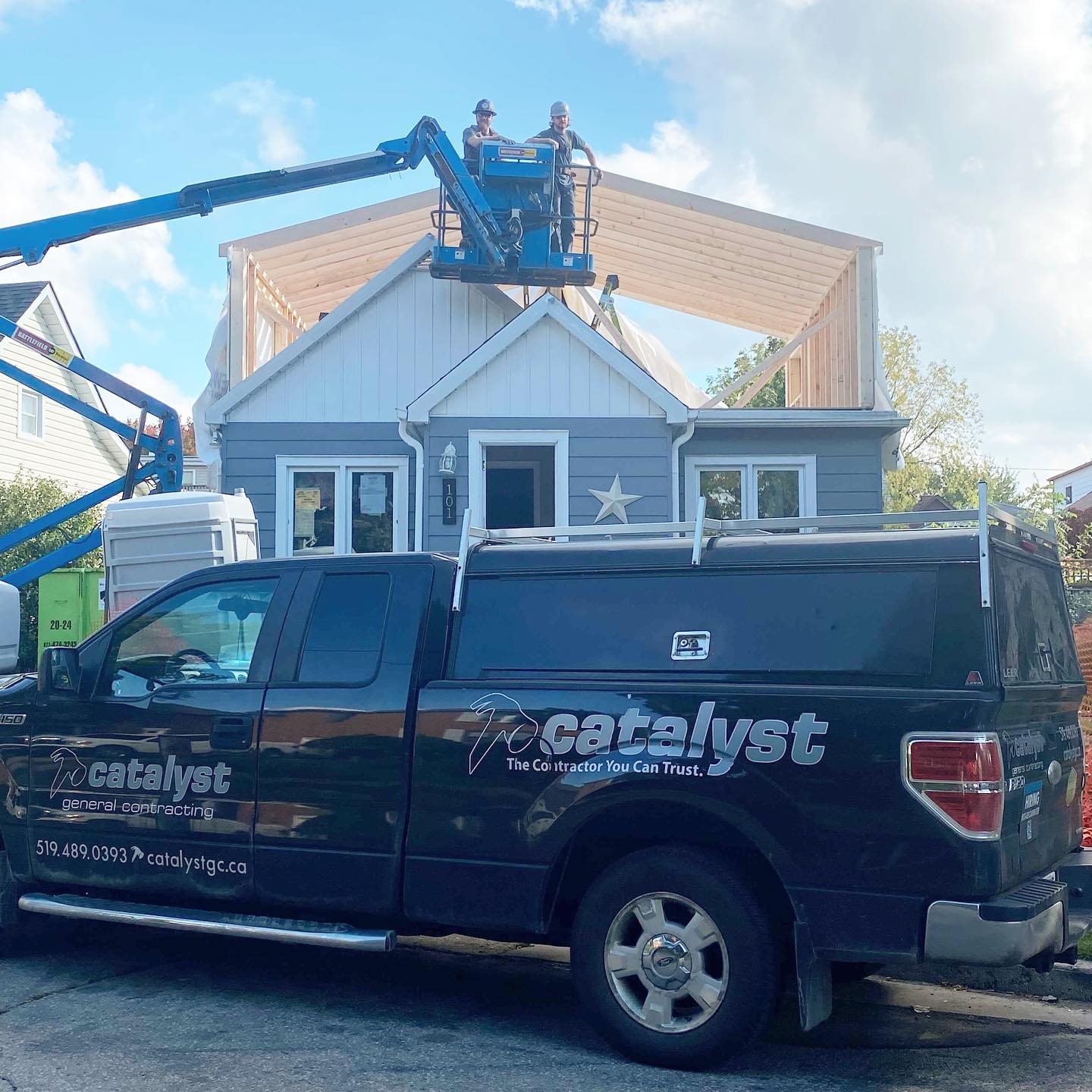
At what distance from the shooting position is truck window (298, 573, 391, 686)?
5203mm

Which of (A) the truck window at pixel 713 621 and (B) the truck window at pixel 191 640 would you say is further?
(B) the truck window at pixel 191 640

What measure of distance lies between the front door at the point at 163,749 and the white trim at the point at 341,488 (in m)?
7.53

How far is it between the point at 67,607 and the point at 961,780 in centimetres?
1316

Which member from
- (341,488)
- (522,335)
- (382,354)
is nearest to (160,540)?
(341,488)

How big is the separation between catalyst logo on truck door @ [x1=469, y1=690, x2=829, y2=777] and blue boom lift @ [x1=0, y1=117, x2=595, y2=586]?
8482mm

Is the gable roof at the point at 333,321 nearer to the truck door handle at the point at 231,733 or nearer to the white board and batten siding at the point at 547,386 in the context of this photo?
the white board and batten siding at the point at 547,386

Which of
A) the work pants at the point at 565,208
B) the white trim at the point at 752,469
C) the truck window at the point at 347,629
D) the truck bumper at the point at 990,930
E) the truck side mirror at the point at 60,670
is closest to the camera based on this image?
the truck bumper at the point at 990,930

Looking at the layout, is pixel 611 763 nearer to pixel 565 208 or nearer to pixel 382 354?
pixel 382 354

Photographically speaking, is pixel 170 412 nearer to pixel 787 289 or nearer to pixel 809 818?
pixel 787 289

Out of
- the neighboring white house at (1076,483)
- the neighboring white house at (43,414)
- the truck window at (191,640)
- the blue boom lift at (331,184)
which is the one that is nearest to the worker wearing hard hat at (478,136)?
the blue boom lift at (331,184)

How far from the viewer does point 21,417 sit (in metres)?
26.3

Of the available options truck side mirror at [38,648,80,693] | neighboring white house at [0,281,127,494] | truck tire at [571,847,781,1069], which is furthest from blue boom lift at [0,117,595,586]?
neighboring white house at [0,281,127,494]

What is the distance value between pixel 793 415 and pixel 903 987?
8.47m

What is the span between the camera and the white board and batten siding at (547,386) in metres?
13.1
